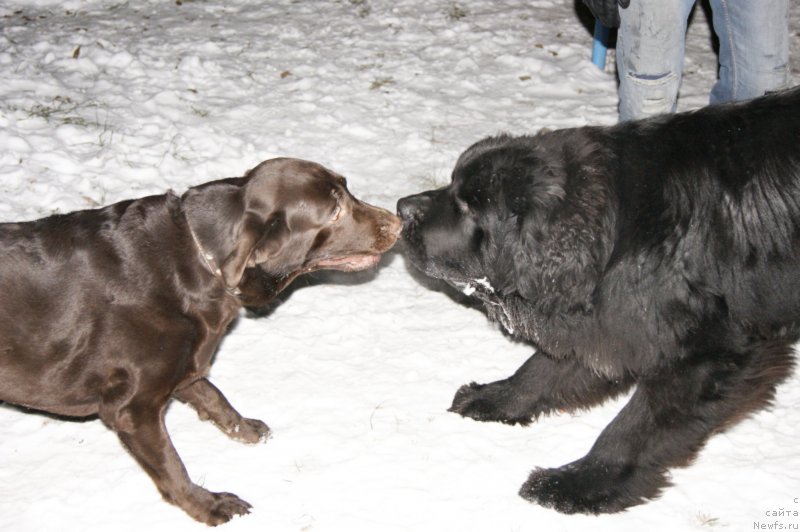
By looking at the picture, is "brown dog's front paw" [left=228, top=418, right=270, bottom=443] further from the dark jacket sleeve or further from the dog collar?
the dark jacket sleeve

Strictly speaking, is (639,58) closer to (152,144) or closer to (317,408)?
(317,408)

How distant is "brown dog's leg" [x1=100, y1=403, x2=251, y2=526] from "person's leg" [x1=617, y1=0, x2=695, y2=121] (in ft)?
9.24

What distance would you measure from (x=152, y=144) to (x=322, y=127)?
3.83 ft

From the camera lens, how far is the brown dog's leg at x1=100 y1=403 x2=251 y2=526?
10.0 ft

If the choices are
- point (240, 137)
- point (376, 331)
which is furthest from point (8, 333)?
point (240, 137)

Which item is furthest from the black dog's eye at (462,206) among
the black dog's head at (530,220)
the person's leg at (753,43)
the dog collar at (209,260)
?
the person's leg at (753,43)

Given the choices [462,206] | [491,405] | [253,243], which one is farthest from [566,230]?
[253,243]

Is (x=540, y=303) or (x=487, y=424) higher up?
(x=540, y=303)

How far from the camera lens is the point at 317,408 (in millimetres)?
3770

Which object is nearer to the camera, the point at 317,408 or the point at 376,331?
the point at 317,408

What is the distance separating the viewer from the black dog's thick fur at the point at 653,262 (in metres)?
3.03

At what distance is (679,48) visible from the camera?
4078 mm

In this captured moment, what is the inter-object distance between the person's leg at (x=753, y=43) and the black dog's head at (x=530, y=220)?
148 cm

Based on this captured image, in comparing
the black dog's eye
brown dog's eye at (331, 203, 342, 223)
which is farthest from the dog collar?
the black dog's eye
